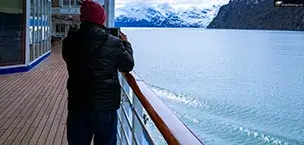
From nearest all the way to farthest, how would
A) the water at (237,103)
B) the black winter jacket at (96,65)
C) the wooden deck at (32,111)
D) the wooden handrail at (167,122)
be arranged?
the wooden handrail at (167,122), the black winter jacket at (96,65), the wooden deck at (32,111), the water at (237,103)

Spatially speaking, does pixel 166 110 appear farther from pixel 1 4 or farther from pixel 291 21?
pixel 291 21

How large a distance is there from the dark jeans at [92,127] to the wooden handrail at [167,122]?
222mm

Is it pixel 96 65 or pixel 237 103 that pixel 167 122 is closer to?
pixel 96 65

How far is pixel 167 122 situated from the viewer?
1042 mm

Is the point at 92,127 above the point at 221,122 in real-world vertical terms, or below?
above

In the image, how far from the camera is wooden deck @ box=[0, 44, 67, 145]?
319 centimetres

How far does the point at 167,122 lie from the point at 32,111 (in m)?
3.44

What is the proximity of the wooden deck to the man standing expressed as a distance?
4.76 feet

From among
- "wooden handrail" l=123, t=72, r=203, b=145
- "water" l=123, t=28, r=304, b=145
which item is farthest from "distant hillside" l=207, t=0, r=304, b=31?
"wooden handrail" l=123, t=72, r=203, b=145

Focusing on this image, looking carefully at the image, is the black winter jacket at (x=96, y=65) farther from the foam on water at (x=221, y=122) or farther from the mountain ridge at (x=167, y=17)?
the mountain ridge at (x=167, y=17)

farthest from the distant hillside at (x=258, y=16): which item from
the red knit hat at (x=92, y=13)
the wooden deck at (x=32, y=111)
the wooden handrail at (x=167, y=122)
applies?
the wooden handrail at (x=167, y=122)

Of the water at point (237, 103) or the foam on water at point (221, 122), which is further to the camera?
the water at point (237, 103)

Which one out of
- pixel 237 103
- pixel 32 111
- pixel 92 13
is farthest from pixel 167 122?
pixel 237 103

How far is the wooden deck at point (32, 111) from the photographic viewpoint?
125 inches
